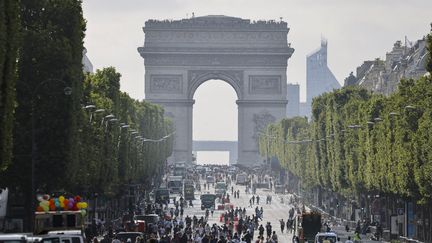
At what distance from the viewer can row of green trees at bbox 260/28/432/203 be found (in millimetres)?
73938

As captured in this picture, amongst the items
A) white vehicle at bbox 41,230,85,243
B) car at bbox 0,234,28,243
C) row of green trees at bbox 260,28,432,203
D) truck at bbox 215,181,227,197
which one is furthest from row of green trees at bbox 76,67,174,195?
car at bbox 0,234,28,243

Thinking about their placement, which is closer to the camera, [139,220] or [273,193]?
[139,220]

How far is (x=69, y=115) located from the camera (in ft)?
211

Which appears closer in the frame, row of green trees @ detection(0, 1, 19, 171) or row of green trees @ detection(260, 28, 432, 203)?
row of green trees @ detection(0, 1, 19, 171)

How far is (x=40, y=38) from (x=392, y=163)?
25.8 meters

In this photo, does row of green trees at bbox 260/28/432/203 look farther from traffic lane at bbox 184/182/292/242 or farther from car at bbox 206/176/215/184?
car at bbox 206/176/215/184

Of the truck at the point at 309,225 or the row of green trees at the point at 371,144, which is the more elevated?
the row of green trees at the point at 371,144

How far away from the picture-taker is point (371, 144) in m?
93.1

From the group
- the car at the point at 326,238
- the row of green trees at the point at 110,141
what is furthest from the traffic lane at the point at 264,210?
the car at the point at 326,238

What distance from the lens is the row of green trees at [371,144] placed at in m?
73.9

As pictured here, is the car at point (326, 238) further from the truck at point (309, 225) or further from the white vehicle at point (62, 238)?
the white vehicle at point (62, 238)

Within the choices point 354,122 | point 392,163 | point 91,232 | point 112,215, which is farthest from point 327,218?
point 91,232

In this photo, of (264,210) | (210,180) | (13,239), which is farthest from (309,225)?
(210,180)

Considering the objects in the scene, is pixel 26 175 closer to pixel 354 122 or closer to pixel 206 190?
pixel 354 122
